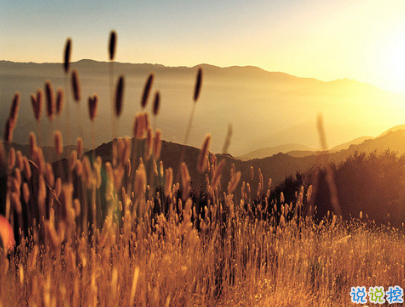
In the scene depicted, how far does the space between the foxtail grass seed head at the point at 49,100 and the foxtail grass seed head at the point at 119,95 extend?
1.06ft

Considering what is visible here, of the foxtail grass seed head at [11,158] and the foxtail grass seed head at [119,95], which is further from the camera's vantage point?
the foxtail grass seed head at [11,158]

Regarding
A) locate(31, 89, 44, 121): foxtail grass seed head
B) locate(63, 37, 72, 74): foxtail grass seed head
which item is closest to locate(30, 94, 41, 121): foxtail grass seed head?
locate(31, 89, 44, 121): foxtail grass seed head

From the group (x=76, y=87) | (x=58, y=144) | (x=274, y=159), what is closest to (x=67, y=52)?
(x=76, y=87)

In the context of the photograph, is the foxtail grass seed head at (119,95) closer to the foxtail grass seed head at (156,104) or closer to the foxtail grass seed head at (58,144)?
the foxtail grass seed head at (156,104)

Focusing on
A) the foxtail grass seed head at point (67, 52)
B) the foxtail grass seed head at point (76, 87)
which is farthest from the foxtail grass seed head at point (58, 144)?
the foxtail grass seed head at point (67, 52)

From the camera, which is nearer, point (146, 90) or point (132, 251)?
point (146, 90)

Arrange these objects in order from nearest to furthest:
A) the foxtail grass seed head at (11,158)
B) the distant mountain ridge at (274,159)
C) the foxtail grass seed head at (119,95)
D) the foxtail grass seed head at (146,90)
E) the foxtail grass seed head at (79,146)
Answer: the foxtail grass seed head at (119,95)
the foxtail grass seed head at (146,90)
the foxtail grass seed head at (11,158)
the foxtail grass seed head at (79,146)
the distant mountain ridge at (274,159)

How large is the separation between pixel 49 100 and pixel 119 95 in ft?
1.16

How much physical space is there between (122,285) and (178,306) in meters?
0.39

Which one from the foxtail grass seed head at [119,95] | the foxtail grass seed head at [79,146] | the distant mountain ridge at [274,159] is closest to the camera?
the foxtail grass seed head at [119,95]

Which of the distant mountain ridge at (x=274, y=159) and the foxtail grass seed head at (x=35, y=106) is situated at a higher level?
the foxtail grass seed head at (x=35, y=106)

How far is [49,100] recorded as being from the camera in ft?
5.39

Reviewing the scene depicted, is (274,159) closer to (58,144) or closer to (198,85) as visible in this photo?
(198,85)

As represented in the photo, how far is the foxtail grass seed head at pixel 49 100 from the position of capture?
1625mm
